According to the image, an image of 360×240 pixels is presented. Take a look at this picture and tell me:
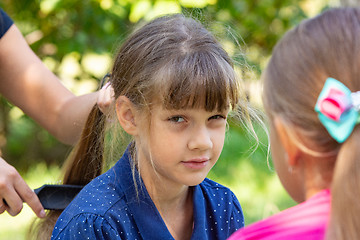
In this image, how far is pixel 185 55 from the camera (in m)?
1.81

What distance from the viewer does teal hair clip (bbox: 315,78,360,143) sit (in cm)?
115

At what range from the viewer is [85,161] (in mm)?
2150

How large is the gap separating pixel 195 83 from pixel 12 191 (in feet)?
2.31


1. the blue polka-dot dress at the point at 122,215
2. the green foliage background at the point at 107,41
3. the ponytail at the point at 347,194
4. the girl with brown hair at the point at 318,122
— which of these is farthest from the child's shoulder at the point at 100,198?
the green foliage background at the point at 107,41

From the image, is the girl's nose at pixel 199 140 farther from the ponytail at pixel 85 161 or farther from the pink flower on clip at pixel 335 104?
the pink flower on clip at pixel 335 104

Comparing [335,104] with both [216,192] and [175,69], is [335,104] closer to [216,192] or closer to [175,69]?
[175,69]

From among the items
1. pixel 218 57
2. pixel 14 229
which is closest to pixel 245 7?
pixel 14 229

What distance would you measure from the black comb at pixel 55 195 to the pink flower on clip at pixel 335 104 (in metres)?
1.16

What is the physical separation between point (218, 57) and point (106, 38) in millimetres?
2271

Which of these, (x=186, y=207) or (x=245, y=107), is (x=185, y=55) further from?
(x=186, y=207)

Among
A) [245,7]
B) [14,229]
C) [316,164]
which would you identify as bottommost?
[14,229]

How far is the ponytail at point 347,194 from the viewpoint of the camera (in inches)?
45.9

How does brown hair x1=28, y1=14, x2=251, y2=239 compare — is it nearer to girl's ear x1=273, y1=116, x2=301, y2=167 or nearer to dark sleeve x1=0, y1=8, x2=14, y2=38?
girl's ear x1=273, y1=116, x2=301, y2=167

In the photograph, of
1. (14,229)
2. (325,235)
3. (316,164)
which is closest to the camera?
(325,235)
